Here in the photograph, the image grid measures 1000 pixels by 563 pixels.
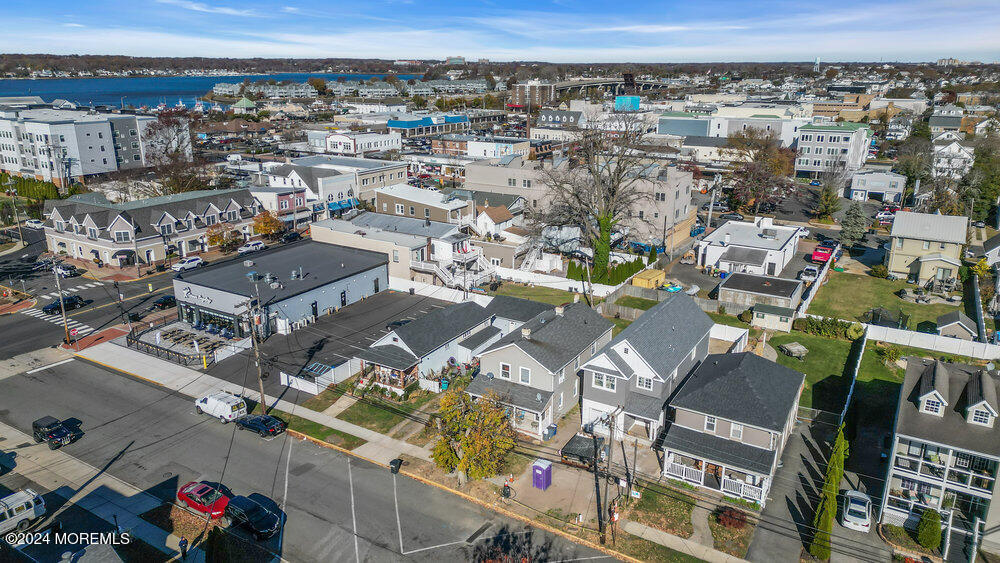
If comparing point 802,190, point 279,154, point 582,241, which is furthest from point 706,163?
point 279,154

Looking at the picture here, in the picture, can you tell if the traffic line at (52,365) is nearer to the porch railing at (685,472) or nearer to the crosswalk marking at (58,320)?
the crosswalk marking at (58,320)

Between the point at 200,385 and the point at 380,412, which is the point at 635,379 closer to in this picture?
the point at 380,412

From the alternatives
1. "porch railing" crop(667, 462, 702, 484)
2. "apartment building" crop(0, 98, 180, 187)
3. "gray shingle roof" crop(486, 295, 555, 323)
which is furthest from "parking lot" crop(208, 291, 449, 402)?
"apartment building" crop(0, 98, 180, 187)

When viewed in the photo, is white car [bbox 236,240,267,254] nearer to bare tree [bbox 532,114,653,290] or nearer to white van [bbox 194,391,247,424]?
bare tree [bbox 532,114,653,290]

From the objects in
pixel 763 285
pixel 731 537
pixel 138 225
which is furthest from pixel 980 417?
pixel 138 225

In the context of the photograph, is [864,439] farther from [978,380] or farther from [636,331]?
[636,331]

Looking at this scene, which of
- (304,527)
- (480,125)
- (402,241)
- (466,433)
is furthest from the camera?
(480,125)
